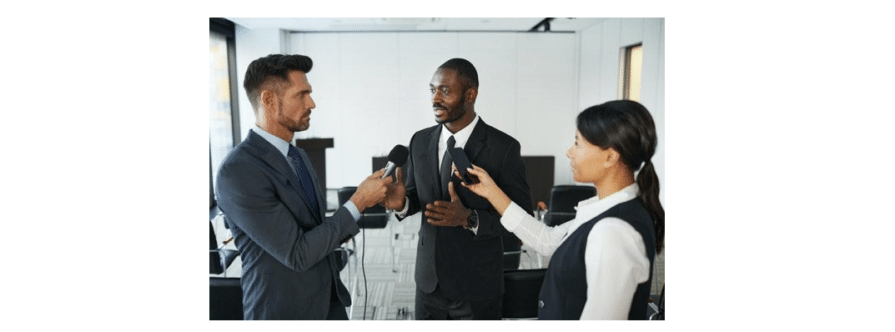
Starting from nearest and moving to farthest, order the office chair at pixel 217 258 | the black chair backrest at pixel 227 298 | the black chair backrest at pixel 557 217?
the black chair backrest at pixel 227 298
the office chair at pixel 217 258
the black chair backrest at pixel 557 217

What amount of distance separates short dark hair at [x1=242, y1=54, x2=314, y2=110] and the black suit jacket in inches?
25.0

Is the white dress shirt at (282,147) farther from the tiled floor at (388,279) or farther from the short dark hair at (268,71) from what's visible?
the tiled floor at (388,279)

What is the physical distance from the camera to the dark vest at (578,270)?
63.9 inches

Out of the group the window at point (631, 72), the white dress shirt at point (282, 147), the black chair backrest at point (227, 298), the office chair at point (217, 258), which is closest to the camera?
the white dress shirt at point (282, 147)

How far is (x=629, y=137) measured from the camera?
1604mm

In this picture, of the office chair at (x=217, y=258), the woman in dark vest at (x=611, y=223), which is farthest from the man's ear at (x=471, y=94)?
the office chair at (x=217, y=258)

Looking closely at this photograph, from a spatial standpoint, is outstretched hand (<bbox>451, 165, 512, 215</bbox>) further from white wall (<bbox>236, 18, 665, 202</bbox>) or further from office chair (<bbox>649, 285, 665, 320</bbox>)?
office chair (<bbox>649, 285, 665, 320</bbox>)

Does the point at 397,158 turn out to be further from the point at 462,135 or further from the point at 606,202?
the point at 606,202

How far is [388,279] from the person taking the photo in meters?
3.28

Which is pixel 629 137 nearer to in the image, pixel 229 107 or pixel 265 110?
pixel 265 110

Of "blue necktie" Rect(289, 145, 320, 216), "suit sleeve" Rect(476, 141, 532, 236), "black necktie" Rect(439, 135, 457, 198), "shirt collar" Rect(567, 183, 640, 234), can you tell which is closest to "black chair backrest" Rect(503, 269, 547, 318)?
"suit sleeve" Rect(476, 141, 532, 236)

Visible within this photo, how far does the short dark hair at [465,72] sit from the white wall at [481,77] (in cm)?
3
